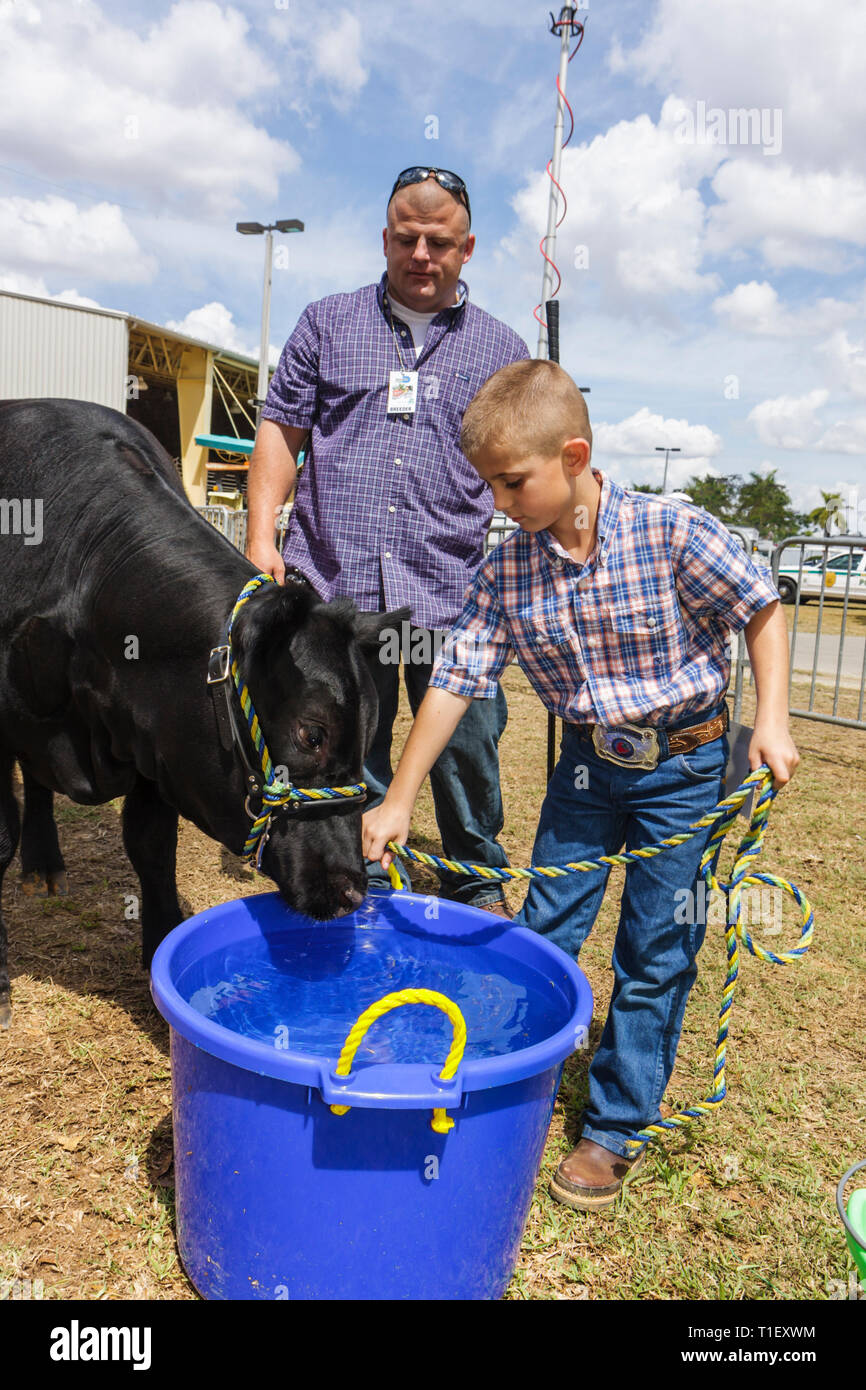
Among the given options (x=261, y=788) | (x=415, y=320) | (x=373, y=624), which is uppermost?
(x=415, y=320)

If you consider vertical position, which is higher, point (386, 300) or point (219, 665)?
point (386, 300)

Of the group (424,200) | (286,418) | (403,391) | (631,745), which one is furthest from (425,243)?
(631,745)

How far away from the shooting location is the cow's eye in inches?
90.7

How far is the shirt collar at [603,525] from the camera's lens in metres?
2.37

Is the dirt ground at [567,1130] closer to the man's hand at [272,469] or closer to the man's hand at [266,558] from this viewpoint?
the man's hand at [266,558]

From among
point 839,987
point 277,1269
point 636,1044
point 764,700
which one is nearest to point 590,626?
point 764,700

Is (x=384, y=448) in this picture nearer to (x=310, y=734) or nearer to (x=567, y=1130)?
(x=310, y=734)

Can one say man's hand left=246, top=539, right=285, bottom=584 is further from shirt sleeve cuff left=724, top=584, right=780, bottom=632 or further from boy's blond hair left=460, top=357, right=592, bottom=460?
shirt sleeve cuff left=724, top=584, right=780, bottom=632

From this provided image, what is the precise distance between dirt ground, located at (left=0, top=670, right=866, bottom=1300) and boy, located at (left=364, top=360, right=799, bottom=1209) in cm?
19

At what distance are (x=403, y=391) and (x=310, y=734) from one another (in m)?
1.54

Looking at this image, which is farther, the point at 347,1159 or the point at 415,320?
the point at 415,320

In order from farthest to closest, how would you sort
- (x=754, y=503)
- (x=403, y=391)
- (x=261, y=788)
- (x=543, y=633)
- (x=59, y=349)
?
1. (x=754, y=503)
2. (x=59, y=349)
3. (x=403, y=391)
4. (x=543, y=633)
5. (x=261, y=788)

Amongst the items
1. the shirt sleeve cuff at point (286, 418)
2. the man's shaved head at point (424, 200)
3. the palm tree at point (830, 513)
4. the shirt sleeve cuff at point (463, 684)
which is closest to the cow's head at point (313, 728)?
the shirt sleeve cuff at point (463, 684)

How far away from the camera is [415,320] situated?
338cm
